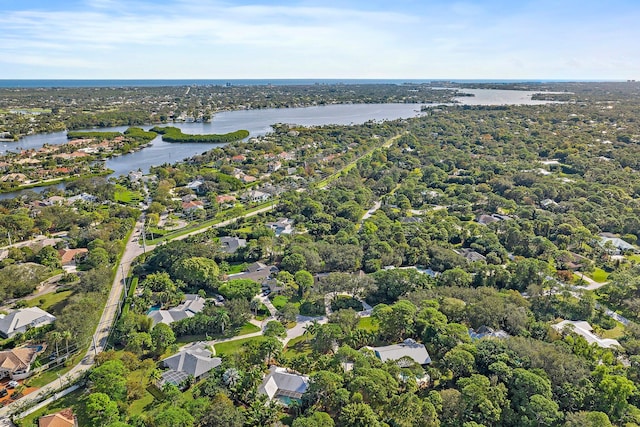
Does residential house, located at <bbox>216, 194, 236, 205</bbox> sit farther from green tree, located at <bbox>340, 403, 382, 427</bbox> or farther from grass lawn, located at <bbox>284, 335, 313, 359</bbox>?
green tree, located at <bbox>340, 403, 382, 427</bbox>

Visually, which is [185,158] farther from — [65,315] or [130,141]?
[65,315]

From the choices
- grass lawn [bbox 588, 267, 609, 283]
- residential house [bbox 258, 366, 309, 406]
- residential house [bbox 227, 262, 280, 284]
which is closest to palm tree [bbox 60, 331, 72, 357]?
residential house [bbox 227, 262, 280, 284]

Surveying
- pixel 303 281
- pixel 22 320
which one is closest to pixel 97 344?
pixel 22 320

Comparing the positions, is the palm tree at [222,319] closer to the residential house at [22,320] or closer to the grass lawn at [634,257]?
the residential house at [22,320]

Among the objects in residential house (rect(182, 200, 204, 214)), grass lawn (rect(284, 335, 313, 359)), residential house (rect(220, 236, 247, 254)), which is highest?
residential house (rect(182, 200, 204, 214))

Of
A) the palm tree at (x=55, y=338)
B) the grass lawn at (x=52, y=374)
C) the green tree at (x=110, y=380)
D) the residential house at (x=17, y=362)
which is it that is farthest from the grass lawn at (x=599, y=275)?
the residential house at (x=17, y=362)

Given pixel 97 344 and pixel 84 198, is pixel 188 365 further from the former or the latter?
pixel 84 198
